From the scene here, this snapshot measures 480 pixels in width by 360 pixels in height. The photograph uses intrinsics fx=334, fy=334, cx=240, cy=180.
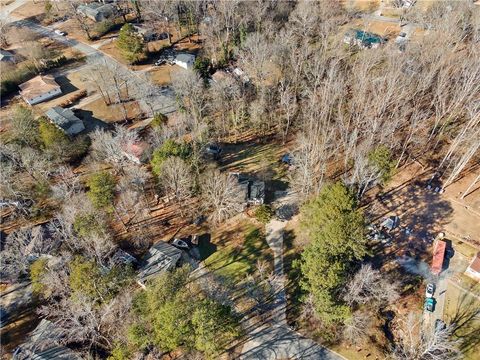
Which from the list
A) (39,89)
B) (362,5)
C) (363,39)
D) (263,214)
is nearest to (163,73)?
(39,89)

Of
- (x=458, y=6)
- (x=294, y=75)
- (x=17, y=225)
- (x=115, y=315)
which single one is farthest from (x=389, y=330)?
(x=458, y=6)

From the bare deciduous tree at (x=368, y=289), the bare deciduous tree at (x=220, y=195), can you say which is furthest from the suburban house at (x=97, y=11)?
the bare deciduous tree at (x=368, y=289)

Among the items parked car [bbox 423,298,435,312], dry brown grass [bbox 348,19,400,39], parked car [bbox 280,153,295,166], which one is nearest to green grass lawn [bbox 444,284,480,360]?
parked car [bbox 423,298,435,312]

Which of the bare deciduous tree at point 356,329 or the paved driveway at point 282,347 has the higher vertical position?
the bare deciduous tree at point 356,329

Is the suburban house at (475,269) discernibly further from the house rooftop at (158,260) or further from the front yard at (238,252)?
the house rooftop at (158,260)

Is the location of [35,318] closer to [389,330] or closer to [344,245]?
[344,245]
